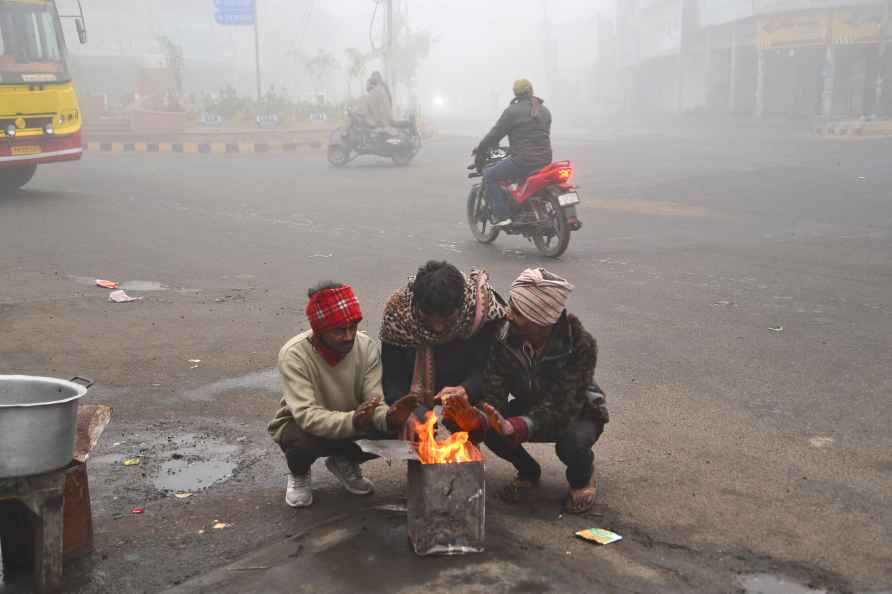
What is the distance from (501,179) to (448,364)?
7.20 metres

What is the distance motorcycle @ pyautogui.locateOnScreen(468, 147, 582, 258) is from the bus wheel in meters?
8.86

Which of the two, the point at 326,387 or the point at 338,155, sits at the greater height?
the point at 326,387

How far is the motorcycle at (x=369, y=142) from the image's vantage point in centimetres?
2241

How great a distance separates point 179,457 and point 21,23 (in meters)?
13.1

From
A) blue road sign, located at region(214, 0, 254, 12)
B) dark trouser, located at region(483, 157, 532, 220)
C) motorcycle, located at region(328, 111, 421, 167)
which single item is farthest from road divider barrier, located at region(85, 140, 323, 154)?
dark trouser, located at region(483, 157, 532, 220)

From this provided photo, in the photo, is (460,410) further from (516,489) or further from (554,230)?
(554,230)

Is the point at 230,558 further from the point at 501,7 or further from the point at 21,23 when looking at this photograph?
the point at 501,7

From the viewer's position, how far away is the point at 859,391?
5.82m

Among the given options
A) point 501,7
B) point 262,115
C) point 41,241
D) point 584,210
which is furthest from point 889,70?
point 501,7

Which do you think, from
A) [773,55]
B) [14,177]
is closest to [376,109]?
[14,177]

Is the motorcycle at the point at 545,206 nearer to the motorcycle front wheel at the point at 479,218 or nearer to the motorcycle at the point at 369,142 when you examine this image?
the motorcycle front wheel at the point at 479,218

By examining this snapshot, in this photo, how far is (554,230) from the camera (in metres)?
10.7

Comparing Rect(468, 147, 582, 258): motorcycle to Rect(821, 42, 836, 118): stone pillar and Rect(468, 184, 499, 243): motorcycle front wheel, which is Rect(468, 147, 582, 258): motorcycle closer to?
Rect(468, 184, 499, 243): motorcycle front wheel

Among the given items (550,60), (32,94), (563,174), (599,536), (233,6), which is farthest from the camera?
(550,60)
